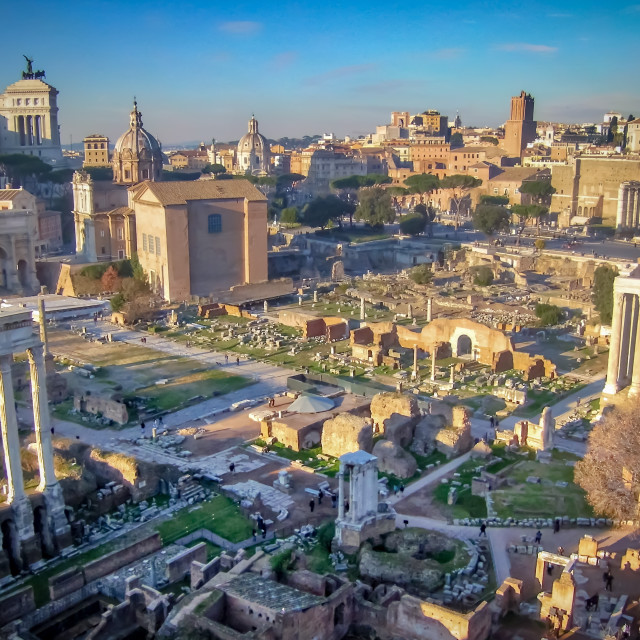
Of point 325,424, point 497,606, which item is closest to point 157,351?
point 325,424

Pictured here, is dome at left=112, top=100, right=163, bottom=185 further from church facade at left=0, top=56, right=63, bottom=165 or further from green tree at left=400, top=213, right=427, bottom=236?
church facade at left=0, top=56, right=63, bottom=165

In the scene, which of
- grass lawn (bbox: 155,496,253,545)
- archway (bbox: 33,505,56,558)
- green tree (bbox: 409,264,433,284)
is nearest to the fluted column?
archway (bbox: 33,505,56,558)

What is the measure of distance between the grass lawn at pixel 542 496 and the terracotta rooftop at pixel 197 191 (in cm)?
2841

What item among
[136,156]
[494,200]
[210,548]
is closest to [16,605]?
[210,548]

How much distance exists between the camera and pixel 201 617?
12672 mm

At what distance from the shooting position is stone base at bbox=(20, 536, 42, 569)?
1628 cm

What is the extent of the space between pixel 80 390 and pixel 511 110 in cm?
8827

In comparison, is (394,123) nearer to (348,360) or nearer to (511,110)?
(511,110)

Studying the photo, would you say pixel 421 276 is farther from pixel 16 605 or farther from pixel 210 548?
pixel 16 605

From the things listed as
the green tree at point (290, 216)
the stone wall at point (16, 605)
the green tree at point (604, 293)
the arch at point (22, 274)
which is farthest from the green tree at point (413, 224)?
the stone wall at point (16, 605)

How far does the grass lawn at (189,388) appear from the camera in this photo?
27.2 metres

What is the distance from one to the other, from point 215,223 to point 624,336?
2608cm

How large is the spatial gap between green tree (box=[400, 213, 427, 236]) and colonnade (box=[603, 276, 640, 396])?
1392 inches

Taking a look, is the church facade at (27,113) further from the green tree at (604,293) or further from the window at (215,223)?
the green tree at (604,293)
